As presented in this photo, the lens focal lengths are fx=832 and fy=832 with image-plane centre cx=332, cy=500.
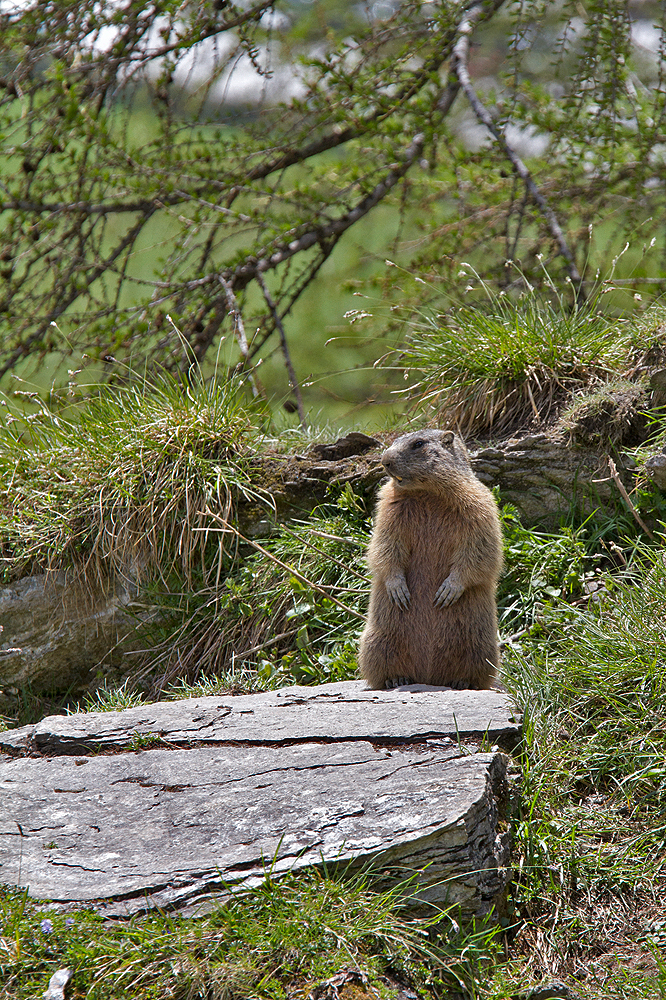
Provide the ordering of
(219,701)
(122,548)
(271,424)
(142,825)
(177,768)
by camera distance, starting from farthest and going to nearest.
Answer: (271,424) → (122,548) → (219,701) → (177,768) → (142,825)

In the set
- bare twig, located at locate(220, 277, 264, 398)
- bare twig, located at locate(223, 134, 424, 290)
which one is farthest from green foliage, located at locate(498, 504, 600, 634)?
bare twig, located at locate(223, 134, 424, 290)

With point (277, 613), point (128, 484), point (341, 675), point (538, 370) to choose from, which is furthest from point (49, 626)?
point (538, 370)

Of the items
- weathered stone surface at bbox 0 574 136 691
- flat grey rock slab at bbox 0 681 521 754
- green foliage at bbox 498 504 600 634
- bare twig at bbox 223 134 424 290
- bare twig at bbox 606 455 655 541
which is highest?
bare twig at bbox 223 134 424 290

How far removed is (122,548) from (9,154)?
2.77 meters

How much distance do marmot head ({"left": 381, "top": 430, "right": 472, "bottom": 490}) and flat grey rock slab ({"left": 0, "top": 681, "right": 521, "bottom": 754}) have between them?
0.92 m

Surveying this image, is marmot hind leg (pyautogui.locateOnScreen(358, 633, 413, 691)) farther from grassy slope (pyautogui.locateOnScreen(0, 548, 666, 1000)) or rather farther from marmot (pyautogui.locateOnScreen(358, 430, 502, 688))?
grassy slope (pyautogui.locateOnScreen(0, 548, 666, 1000))

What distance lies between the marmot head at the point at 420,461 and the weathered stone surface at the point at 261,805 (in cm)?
94

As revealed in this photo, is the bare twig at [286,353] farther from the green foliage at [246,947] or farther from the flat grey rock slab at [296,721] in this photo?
the green foliage at [246,947]

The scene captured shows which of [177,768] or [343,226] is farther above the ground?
[343,226]

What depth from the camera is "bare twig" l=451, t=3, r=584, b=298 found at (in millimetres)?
5395

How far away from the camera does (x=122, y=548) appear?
4.82 m

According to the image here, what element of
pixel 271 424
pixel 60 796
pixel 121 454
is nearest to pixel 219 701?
pixel 60 796

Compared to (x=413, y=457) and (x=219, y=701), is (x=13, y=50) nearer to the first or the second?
(x=413, y=457)

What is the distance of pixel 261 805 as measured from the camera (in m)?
2.91
